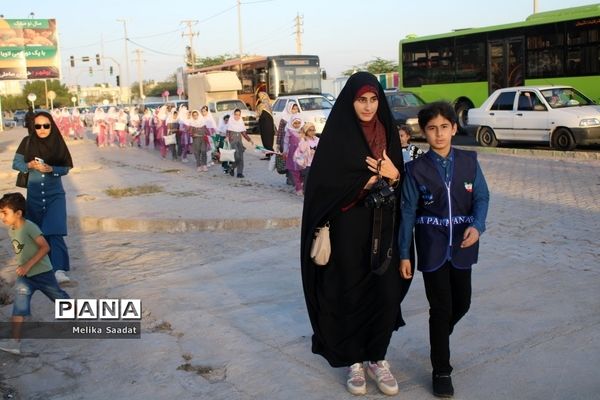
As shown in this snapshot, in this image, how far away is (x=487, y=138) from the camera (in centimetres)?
1812

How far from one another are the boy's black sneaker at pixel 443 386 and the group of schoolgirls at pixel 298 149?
6919 millimetres

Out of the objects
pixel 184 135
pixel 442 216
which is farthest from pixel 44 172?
pixel 184 135

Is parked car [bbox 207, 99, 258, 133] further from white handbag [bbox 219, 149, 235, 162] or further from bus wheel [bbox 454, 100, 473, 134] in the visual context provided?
white handbag [bbox 219, 149, 235, 162]

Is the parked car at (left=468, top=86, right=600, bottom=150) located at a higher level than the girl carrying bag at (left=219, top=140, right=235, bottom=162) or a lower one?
higher

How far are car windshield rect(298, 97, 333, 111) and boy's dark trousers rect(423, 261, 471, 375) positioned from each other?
65.4ft

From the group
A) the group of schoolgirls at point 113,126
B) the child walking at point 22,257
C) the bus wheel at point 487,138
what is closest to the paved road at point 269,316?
the child walking at point 22,257

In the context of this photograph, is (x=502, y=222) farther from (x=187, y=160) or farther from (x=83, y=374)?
(x=187, y=160)

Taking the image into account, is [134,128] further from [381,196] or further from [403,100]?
[381,196]

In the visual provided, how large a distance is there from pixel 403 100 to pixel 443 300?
18.6m

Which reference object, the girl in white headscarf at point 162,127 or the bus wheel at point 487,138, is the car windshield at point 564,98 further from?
the girl in white headscarf at point 162,127

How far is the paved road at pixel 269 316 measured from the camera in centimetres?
414

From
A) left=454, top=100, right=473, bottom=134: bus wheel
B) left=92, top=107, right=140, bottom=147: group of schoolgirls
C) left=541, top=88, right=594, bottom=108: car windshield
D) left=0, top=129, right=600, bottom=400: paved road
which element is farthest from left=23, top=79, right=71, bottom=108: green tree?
left=0, top=129, right=600, bottom=400: paved road

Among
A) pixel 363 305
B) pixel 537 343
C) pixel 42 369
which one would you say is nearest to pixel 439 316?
pixel 363 305

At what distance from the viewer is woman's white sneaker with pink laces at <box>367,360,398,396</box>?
3.88 meters
